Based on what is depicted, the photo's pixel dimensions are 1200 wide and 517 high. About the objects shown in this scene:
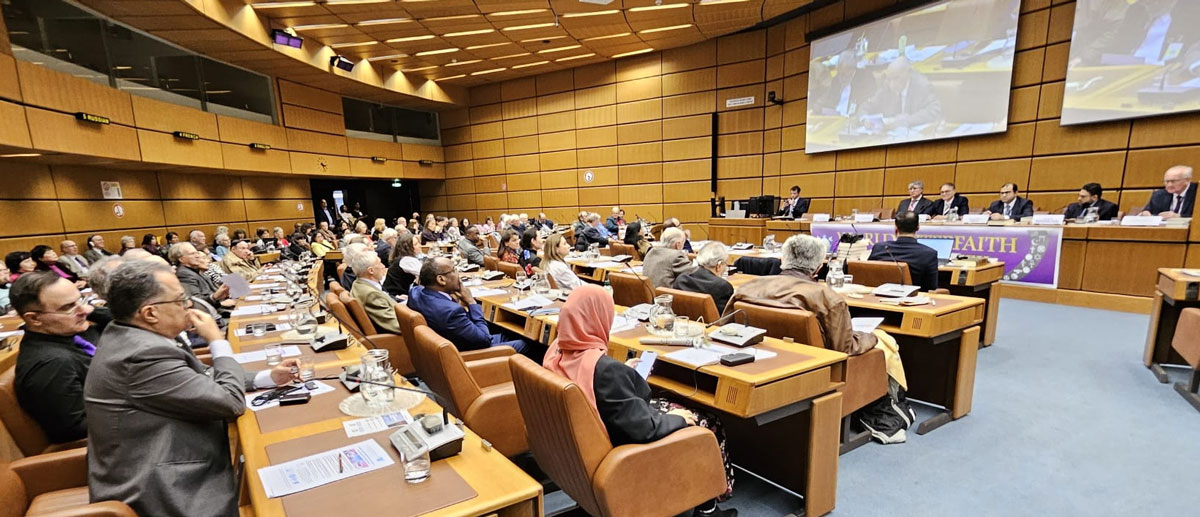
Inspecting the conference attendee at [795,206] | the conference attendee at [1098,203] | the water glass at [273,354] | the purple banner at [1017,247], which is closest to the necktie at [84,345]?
the water glass at [273,354]

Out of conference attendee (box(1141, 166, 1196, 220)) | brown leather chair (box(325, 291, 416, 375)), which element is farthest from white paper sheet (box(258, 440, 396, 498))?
conference attendee (box(1141, 166, 1196, 220))

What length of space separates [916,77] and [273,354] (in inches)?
370

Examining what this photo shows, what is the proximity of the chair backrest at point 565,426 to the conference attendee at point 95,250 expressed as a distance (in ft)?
31.9

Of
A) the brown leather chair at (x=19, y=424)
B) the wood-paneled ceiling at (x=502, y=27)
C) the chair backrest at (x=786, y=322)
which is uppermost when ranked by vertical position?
the wood-paneled ceiling at (x=502, y=27)

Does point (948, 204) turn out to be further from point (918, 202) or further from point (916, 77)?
point (916, 77)

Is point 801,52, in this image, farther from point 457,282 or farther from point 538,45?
point 457,282

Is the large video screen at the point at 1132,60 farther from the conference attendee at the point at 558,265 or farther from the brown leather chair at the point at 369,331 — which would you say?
the brown leather chair at the point at 369,331

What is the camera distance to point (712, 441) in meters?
1.79

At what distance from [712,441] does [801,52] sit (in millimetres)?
9780

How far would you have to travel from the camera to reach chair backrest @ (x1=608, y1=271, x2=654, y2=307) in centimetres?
385

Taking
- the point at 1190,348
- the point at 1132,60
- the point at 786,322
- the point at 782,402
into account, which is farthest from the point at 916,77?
the point at 782,402

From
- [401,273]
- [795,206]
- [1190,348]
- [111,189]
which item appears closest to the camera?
[1190,348]

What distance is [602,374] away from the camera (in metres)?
1.64

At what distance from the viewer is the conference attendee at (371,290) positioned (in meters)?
3.50
